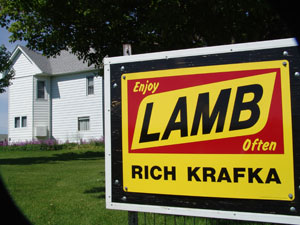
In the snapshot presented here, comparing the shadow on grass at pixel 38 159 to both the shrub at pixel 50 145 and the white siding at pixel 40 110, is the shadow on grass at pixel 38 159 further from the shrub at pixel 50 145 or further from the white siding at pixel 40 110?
the white siding at pixel 40 110

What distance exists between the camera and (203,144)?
2545 mm

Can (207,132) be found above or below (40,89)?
below

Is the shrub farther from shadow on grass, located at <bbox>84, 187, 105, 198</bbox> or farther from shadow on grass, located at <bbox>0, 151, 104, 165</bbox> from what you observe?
shadow on grass, located at <bbox>84, 187, 105, 198</bbox>

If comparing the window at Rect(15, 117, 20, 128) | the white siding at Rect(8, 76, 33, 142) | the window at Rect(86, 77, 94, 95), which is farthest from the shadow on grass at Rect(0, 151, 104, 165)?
the window at Rect(15, 117, 20, 128)

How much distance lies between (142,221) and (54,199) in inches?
98.0

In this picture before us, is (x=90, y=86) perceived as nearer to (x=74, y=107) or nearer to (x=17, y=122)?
(x=74, y=107)

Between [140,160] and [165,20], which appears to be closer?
[140,160]

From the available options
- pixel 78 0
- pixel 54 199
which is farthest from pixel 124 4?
pixel 54 199

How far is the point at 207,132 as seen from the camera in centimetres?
254

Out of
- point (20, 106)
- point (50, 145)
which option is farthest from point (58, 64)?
point (50, 145)

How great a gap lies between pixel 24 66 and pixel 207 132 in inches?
1071

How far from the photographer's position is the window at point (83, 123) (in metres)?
24.4

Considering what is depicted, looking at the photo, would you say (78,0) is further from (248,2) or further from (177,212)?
(177,212)

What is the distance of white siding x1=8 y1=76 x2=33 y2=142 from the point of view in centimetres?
2586
